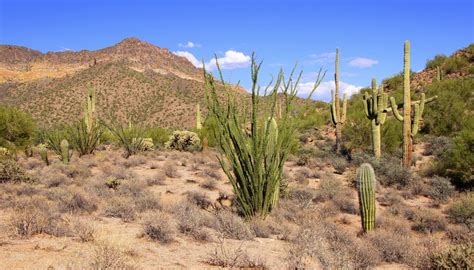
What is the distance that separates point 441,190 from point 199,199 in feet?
22.2

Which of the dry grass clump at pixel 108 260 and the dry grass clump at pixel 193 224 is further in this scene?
the dry grass clump at pixel 193 224

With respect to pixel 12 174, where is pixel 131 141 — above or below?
above

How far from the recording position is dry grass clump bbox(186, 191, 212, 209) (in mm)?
9567

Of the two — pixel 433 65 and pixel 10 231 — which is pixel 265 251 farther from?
pixel 433 65

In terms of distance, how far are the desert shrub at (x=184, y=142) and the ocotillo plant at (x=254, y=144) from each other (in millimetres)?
15364

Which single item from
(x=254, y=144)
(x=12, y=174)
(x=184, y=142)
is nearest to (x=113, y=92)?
(x=184, y=142)

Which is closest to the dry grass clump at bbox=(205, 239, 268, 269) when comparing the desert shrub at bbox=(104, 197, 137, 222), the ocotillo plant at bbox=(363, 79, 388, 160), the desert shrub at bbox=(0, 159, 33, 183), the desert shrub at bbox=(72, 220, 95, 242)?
the desert shrub at bbox=(72, 220, 95, 242)

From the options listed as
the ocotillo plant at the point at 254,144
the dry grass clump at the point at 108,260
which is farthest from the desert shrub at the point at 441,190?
the dry grass clump at the point at 108,260

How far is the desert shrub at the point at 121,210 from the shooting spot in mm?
7811

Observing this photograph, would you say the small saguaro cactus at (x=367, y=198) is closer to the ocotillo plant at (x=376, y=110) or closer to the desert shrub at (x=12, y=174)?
the ocotillo plant at (x=376, y=110)

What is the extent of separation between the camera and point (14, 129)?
61.6 feet

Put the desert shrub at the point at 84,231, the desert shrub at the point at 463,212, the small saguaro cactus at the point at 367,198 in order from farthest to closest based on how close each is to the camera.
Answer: the desert shrub at the point at 463,212
the small saguaro cactus at the point at 367,198
the desert shrub at the point at 84,231

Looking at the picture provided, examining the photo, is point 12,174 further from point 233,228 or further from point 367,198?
point 367,198

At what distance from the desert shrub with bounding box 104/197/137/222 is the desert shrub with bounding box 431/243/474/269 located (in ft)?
17.0
